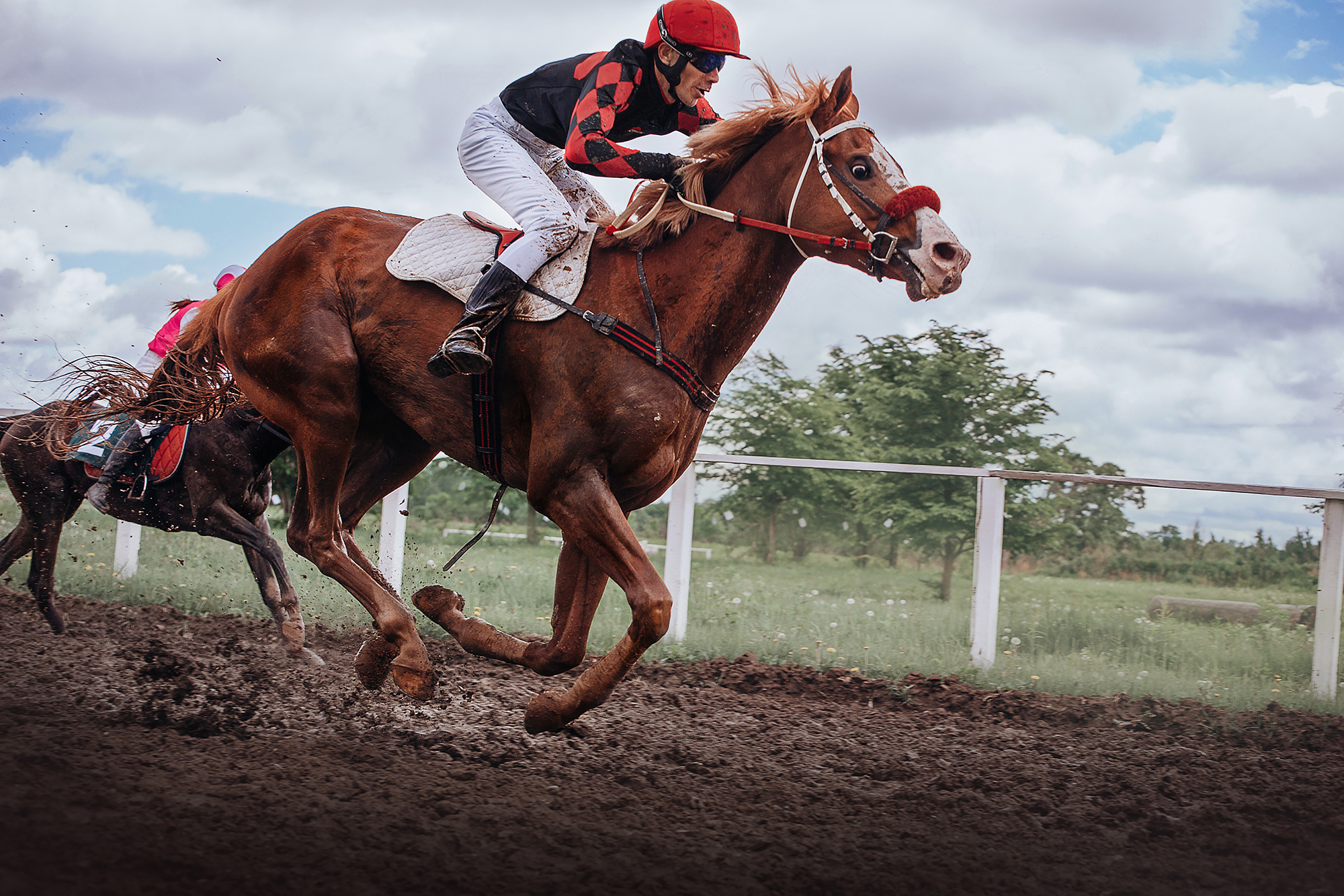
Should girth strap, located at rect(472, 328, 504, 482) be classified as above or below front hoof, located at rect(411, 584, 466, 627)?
above

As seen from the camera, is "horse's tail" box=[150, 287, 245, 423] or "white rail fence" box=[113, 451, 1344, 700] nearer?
"horse's tail" box=[150, 287, 245, 423]

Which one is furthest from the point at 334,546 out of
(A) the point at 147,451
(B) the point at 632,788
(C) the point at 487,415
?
(A) the point at 147,451

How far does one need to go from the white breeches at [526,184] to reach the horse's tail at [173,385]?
156 cm

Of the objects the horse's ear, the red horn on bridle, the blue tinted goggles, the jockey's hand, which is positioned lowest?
the red horn on bridle

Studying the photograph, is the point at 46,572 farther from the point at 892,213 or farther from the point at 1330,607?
the point at 1330,607

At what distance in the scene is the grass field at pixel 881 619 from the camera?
6.02m

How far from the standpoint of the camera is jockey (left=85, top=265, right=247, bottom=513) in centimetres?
550

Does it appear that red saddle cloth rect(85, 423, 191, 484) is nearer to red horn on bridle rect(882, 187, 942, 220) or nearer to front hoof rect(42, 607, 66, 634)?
front hoof rect(42, 607, 66, 634)

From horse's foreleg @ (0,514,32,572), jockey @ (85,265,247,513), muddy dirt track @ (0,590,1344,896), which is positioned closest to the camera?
muddy dirt track @ (0,590,1344,896)

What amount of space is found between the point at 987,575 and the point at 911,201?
3880 mm

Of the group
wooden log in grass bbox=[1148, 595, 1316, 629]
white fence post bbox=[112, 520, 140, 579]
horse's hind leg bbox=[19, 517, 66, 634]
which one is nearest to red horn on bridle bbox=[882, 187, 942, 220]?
wooden log in grass bbox=[1148, 595, 1316, 629]

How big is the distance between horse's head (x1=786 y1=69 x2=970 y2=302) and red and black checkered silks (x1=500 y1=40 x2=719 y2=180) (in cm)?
59

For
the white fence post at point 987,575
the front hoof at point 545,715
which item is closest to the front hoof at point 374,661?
the front hoof at point 545,715

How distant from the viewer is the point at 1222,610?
6.20 metres
